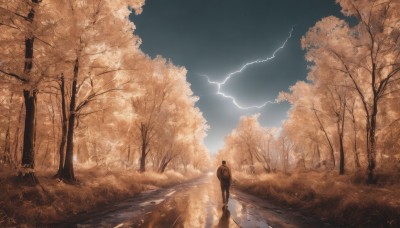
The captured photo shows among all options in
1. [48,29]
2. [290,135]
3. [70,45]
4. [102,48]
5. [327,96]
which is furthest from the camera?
[290,135]

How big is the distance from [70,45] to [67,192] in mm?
5560

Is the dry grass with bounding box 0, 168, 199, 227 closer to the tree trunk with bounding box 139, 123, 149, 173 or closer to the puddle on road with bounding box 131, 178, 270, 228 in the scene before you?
the puddle on road with bounding box 131, 178, 270, 228

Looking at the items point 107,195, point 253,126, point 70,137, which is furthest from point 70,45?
point 253,126

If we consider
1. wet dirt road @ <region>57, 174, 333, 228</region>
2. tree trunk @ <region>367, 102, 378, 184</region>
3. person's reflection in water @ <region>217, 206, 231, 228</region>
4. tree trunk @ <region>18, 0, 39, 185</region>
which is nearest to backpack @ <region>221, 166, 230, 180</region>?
wet dirt road @ <region>57, 174, 333, 228</region>

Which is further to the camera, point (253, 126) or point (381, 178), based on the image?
point (253, 126)

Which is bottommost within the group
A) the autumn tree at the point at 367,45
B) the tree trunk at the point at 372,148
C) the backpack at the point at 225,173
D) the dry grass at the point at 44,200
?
the dry grass at the point at 44,200

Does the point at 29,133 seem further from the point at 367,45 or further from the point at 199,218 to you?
the point at 367,45

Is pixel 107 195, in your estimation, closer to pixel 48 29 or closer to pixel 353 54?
pixel 48 29

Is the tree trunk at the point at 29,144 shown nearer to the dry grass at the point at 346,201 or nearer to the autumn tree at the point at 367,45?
the dry grass at the point at 346,201

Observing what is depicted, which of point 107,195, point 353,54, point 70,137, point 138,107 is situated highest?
point 353,54

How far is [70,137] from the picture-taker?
Answer: 12.6 meters

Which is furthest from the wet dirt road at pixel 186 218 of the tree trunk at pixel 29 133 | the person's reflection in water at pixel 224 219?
the tree trunk at pixel 29 133

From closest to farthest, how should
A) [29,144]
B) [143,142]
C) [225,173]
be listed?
[29,144], [225,173], [143,142]

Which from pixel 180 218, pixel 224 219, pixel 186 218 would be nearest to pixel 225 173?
pixel 224 219
